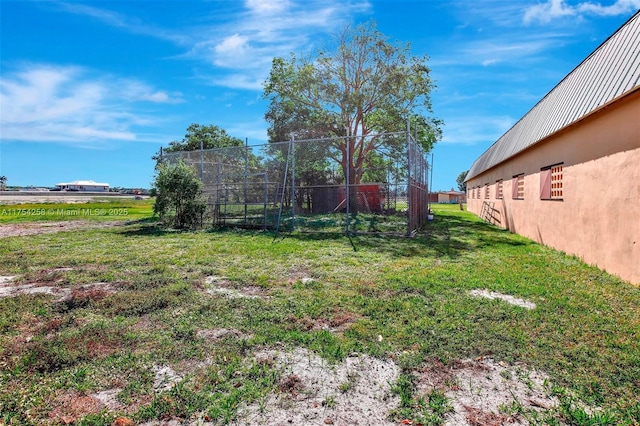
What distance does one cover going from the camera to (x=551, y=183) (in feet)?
26.9

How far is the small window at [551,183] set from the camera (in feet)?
25.2

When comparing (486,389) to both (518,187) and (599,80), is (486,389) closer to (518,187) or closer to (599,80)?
(599,80)

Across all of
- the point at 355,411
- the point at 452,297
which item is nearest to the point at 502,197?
the point at 452,297

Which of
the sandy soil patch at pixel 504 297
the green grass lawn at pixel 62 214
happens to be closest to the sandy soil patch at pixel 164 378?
the sandy soil patch at pixel 504 297

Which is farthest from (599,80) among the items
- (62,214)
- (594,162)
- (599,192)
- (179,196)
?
(62,214)

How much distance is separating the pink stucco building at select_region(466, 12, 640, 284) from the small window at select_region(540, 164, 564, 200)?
0.02m

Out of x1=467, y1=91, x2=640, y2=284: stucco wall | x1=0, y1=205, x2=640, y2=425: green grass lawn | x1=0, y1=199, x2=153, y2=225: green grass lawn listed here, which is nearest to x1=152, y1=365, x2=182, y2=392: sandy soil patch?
x1=0, y1=205, x2=640, y2=425: green grass lawn

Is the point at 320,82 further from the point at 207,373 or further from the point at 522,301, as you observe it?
the point at 207,373

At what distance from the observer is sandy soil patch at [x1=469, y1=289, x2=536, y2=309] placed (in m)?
4.02

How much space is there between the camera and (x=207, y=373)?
248cm

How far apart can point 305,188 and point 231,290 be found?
29.9 ft

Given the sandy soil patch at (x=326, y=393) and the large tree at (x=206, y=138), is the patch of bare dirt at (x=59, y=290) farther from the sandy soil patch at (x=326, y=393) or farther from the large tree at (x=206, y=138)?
the large tree at (x=206, y=138)

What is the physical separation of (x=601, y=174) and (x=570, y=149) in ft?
4.70

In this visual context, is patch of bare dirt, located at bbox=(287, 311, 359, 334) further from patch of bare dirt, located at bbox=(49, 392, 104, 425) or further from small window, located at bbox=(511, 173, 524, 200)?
small window, located at bbox=(511, 173, 524, 200)
